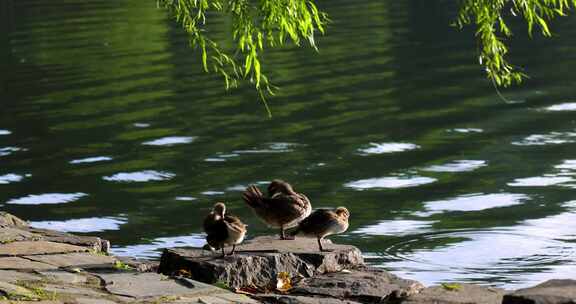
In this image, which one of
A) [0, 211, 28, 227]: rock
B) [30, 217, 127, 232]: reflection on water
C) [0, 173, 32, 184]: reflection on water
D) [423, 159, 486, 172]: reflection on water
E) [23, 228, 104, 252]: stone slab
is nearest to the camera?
[23, 228, 104, 252]: stone slab

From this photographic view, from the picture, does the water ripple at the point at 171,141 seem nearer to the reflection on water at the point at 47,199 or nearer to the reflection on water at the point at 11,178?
the reflection on water at the point at 11,178

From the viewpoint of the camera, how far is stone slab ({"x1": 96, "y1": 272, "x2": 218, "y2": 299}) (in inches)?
347

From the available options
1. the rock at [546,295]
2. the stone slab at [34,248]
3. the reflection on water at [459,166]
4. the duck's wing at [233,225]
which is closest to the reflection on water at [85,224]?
the stone slab at [34,248]

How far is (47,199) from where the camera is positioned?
1736 centimetres

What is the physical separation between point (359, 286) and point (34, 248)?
123 inches

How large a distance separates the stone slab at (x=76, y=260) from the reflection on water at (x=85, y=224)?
186 inches

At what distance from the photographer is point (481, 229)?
14.5 m

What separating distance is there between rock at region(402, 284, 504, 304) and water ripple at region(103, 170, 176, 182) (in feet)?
31.0

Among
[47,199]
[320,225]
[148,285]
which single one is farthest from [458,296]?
[47,199]

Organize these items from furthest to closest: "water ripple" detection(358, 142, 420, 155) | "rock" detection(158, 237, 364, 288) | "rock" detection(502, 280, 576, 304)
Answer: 1. "water ripple" detection(358, 142, 420, 155)
2. "rock" detection(158, 237, 364, 288)
3. "rock" detection(502, 280, 576, 304)

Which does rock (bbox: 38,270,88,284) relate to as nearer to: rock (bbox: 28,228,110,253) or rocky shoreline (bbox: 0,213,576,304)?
rocky shoreline (bbox: 0,213,576,304)

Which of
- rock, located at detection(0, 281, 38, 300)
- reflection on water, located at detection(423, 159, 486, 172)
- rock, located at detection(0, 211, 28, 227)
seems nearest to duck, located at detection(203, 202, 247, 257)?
rock, located at detection(0, 281, 38, 300)

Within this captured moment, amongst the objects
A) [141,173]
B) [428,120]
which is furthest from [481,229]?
[428,120]

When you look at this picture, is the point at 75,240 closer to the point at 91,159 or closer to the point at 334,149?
the point at 91,159
